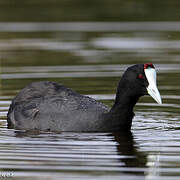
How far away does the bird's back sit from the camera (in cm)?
972

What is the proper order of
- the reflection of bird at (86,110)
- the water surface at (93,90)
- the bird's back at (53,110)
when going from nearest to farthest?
the water surface at (93,90) → the reflection of bird at (86,110) → the bird's back at (53,110)

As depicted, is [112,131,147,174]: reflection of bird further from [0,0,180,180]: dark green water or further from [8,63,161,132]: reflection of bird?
[8,63,161,132]: reflection of bird

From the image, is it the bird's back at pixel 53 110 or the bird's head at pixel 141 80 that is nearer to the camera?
the bird's head at pixel 141 80

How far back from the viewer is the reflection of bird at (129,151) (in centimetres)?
805

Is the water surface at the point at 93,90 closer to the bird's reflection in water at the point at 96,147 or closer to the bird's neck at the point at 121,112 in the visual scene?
the bird's reflection in water at the point at 96,147

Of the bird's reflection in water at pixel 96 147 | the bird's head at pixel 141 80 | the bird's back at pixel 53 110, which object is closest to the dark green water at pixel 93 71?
the bird's reflection in water at pixel 96 147

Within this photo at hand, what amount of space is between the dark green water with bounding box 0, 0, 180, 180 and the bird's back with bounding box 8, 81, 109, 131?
194mm

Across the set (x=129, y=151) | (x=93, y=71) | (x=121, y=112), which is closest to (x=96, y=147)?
(x=129, y=151)

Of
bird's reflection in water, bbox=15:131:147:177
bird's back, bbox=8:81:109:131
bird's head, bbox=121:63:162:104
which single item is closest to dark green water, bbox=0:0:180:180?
bird's reflection in water, bbox=15:131:147:177

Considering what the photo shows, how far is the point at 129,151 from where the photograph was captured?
28.3 feet

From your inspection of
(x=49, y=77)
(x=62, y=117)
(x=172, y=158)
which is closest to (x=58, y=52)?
(x=49, y=77)

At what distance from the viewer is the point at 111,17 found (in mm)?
22531

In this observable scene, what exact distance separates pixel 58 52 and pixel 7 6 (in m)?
6.63

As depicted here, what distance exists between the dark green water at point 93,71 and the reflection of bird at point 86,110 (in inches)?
7.8
